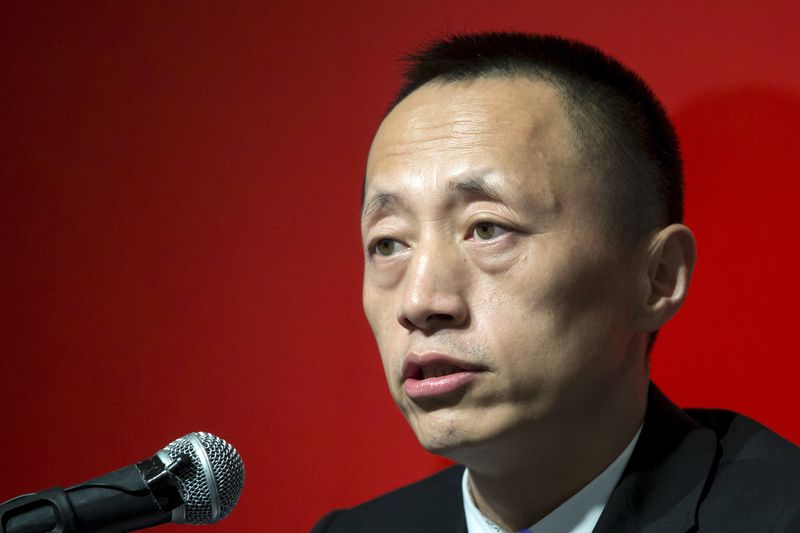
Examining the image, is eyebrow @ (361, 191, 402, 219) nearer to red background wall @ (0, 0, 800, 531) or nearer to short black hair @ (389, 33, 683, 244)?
short black hair @ (389, 33, 683, 244)

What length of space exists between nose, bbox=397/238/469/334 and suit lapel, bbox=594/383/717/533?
1.13ft

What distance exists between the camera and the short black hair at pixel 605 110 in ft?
4.52

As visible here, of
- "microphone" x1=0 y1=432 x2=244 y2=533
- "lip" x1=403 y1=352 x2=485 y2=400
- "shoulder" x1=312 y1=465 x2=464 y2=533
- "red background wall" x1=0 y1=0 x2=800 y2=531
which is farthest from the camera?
"red background wall" x1=0 y1=0 x2=800 y2=531

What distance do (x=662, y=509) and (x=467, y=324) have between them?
38 centimetres

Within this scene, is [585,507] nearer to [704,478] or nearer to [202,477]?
[704,478]

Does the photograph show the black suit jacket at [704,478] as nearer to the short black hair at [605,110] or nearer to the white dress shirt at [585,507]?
the white dress shirt at [585,507]

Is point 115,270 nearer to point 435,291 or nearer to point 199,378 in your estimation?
point 199,378

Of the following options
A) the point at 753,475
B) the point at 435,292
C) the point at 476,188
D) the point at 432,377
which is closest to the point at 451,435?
the point at 432,377

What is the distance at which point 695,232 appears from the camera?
1.74m

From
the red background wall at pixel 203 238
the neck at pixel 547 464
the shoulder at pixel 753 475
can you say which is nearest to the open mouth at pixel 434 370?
the neck at pixel 547 464

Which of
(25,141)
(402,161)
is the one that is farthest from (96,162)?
(402,161)

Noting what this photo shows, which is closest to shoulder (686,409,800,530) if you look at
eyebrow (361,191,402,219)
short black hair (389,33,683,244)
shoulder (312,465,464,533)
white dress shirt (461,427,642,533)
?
white dress shirt (461,427,642,533)

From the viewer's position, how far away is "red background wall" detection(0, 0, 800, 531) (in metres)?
1.94

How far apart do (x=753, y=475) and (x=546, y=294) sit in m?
0.41
